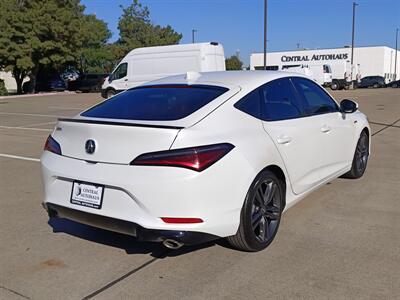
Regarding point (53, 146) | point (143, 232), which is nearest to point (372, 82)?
point (53, 146)

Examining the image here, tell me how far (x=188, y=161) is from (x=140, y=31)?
54039mm

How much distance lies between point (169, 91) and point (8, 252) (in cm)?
200

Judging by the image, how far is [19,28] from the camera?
34906 mm

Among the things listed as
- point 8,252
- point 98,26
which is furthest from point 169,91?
point 98,26

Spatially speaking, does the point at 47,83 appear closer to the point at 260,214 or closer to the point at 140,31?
the point at 140,31

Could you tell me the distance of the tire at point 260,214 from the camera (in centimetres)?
356

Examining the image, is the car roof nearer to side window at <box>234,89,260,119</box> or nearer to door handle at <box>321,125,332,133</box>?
side window at <box>234,89,260,119</box>

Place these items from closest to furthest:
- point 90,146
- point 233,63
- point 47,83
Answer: point 90,146
point 47,83
point 233,63

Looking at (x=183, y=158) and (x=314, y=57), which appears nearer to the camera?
(x=183, y=158)

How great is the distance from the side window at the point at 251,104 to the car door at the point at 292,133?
0.07 meters

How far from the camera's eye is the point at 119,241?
4105mm

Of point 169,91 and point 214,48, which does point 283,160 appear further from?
point 214,48

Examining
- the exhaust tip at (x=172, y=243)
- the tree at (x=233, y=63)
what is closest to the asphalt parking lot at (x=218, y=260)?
the exhaust tip at (x=172, y=243)

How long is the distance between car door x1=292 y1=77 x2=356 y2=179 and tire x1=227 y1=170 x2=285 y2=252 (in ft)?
3.44
